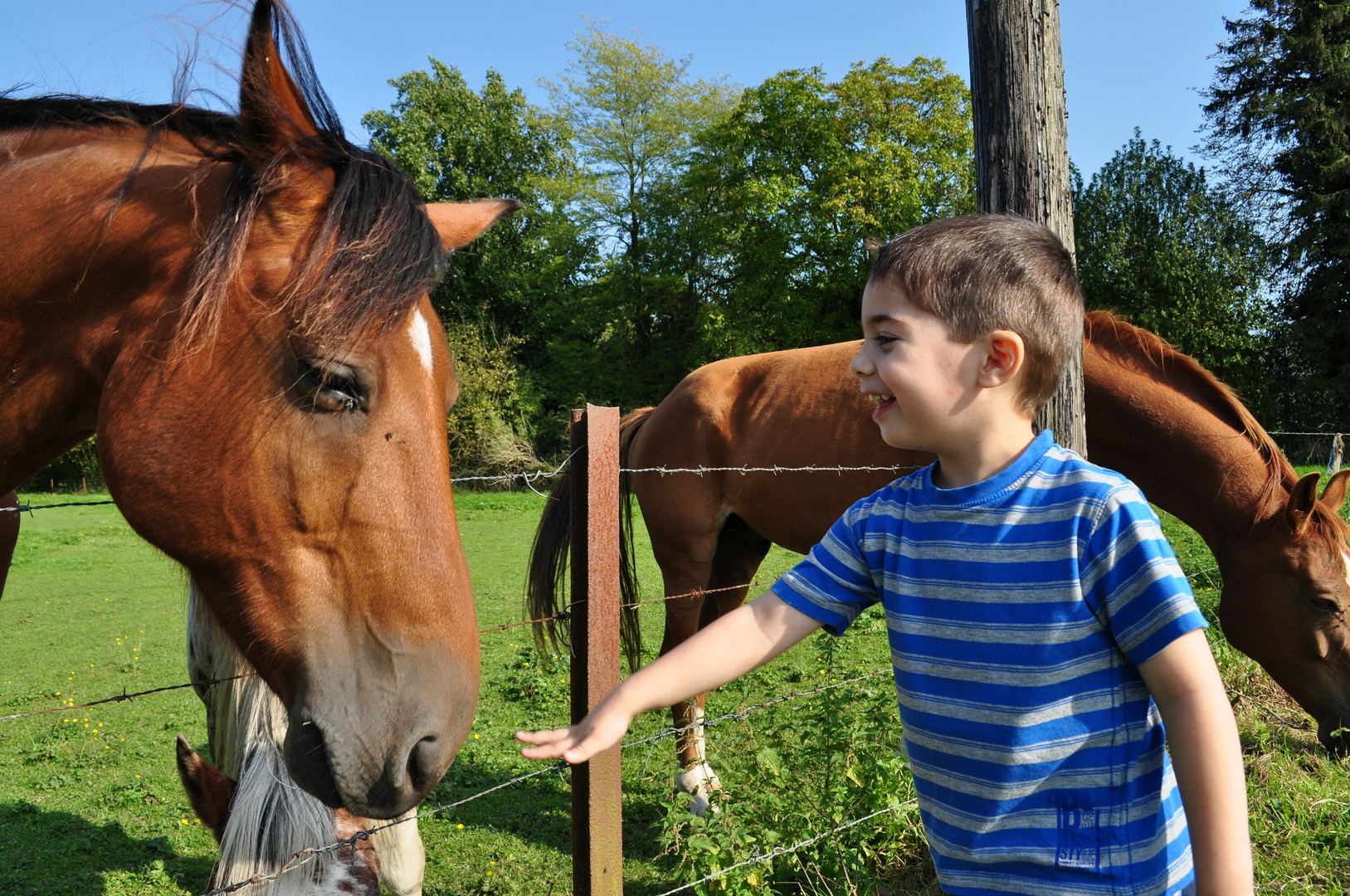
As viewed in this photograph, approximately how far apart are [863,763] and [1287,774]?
6.60 ft

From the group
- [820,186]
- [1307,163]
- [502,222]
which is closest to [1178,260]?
[1307,163]

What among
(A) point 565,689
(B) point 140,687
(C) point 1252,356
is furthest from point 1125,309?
(B) point 140,687

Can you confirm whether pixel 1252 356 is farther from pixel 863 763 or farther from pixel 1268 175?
pixel 863 763

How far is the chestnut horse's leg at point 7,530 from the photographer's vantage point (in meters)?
1.94

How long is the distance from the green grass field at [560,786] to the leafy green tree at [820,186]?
1933cm

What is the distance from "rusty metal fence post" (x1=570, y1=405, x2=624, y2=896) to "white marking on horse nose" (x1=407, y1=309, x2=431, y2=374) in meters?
0.92

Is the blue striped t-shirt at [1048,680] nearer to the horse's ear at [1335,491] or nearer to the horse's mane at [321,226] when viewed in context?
the horse's mane at [321,226]

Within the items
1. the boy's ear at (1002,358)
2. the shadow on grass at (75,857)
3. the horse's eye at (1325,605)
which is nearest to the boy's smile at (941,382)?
the boy's ear at (1002,358)

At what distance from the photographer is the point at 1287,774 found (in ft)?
12.0

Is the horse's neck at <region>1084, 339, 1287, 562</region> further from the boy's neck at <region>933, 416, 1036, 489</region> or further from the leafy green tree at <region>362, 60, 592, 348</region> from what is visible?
the leafy green tree at <region>362, 60, 592, 348</region>

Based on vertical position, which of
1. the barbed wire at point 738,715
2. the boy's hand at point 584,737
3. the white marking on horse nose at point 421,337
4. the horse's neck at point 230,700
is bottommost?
the barbed wire at point 738,715

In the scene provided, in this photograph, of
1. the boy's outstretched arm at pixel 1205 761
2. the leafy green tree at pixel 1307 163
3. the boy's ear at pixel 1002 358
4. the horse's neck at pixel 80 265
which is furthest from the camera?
the leafy green tree at pixel 1307 163

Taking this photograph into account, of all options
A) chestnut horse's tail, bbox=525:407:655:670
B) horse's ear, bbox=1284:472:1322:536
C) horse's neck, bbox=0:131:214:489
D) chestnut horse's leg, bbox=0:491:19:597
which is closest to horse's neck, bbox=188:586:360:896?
chestnut horse's leg, bbox=0:491:19:597

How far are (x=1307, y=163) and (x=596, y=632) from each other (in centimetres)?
2907
